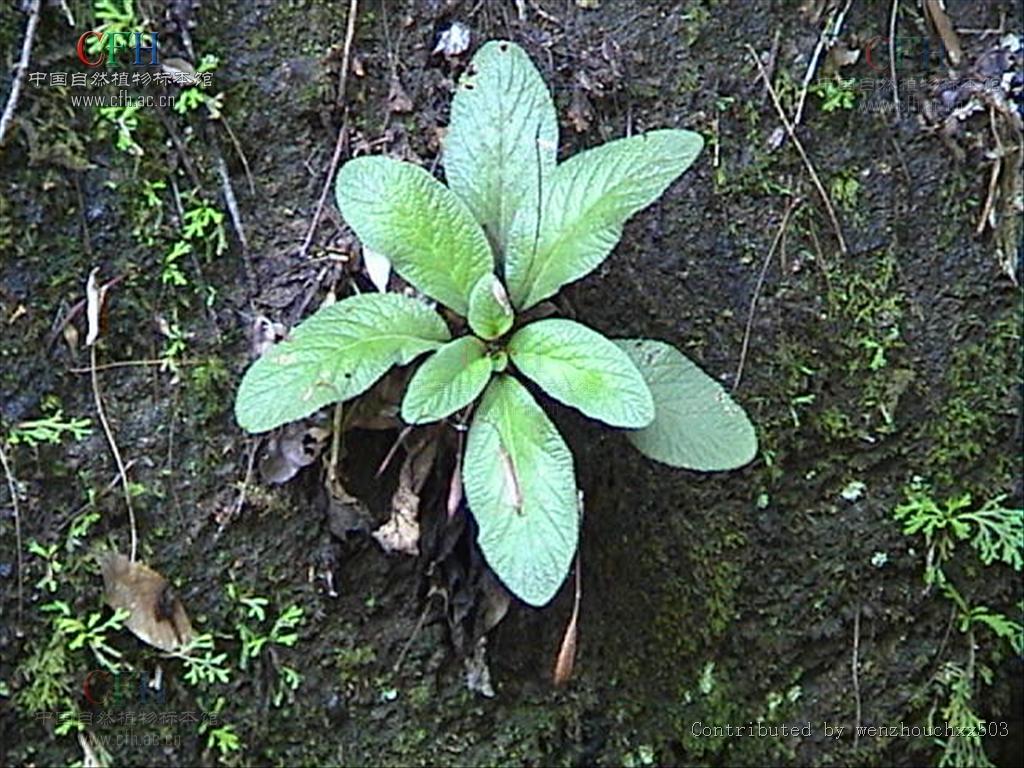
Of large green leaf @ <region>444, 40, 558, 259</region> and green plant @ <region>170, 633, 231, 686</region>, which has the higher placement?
large green leaf @ <region>444, 40, 558, 259</region>

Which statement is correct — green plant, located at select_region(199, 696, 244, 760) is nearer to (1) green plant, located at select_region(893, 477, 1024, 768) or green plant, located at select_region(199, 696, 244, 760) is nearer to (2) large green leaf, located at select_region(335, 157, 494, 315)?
(2) large green leaf, located at select_region(335, 157, 494, 315)

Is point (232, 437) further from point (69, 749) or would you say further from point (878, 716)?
point (878, 716)

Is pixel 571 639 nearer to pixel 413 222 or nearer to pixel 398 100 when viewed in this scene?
pixel 413 222

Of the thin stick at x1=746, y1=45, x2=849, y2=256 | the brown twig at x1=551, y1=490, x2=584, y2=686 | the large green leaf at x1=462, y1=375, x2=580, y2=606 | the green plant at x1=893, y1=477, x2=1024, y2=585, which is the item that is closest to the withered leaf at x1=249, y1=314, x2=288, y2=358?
the large green leaf at x1=462, y1=375, x2=580, y2=606

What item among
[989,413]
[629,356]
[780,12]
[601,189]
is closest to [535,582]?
[629,356]

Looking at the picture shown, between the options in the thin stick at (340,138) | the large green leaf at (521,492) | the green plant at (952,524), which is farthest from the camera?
the green plant at (952,524)

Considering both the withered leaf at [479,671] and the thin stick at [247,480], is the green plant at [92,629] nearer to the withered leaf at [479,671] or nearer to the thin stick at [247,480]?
the thin stick at [247,480]

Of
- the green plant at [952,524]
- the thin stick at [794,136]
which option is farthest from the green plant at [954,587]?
the thin stick at [794,136]
